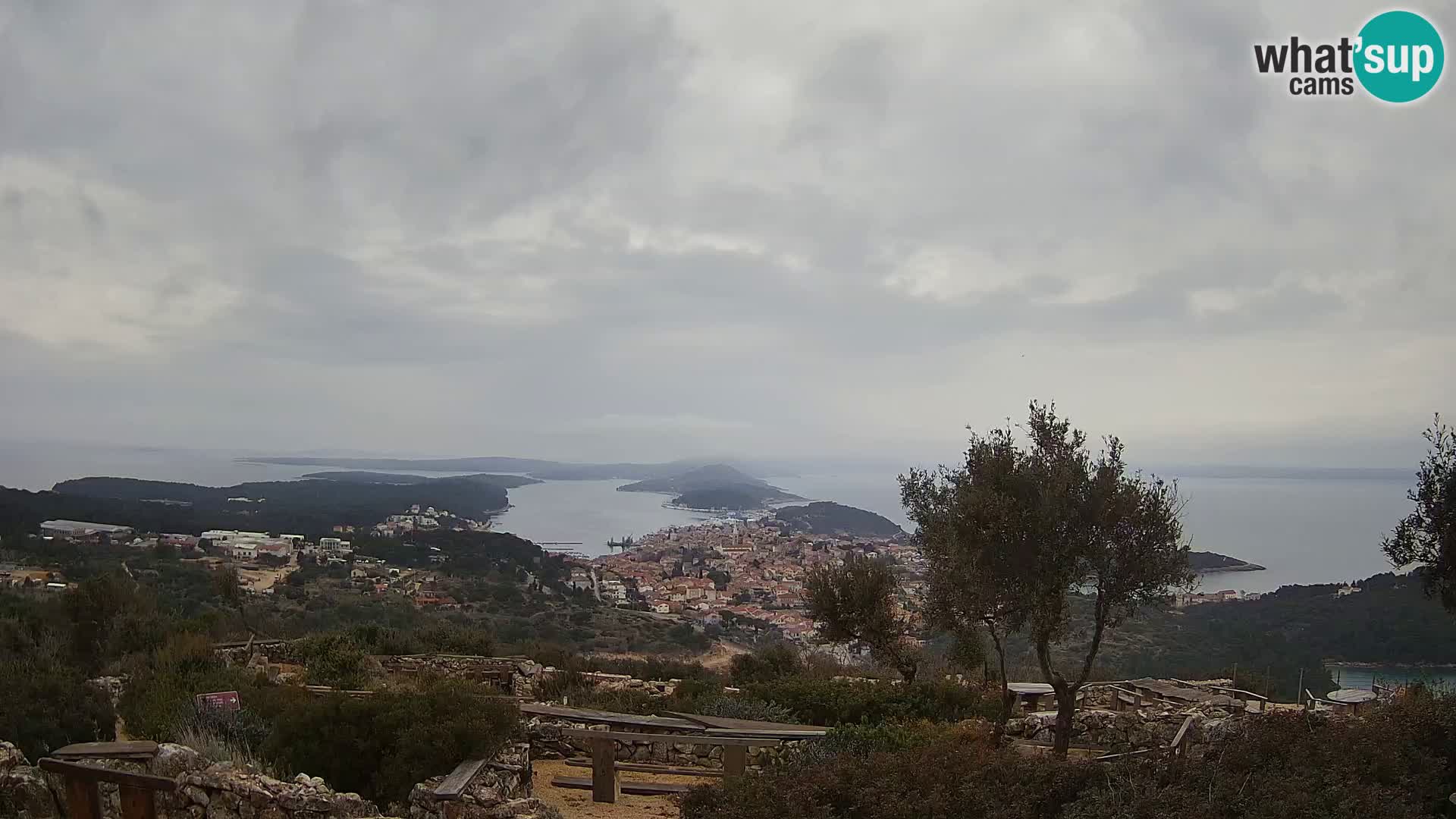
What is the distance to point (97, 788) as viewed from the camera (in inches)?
220

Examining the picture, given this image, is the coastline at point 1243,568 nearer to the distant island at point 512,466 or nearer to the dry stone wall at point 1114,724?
the dry stone wall at point 1114,724

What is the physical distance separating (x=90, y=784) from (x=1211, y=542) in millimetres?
24318

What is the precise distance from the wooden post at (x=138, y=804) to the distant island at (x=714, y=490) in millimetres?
61628

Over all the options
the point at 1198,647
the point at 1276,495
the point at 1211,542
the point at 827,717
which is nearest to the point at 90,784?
the point at 827,717

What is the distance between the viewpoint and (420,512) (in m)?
49.8

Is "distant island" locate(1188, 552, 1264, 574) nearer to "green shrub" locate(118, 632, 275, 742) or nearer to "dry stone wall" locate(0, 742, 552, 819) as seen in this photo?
"dry stone wall" locate(0, 742, 552, 819)

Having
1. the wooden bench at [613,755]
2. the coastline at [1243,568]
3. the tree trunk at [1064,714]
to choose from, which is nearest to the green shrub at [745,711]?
the wooden bench at [613,755]

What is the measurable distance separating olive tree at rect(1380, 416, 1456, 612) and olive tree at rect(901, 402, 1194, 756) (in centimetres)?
260

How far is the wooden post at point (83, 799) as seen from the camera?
552 cm

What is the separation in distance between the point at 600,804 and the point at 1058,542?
547 cm

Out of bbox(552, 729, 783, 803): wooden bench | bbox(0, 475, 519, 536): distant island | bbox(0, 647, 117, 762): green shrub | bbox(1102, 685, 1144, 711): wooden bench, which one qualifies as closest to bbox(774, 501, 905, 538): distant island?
bbox(0, 475, 519, 536): distant island

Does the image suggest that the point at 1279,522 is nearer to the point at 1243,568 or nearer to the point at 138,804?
the point at 1243,568

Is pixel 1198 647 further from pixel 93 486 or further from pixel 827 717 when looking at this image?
pixel 93 486

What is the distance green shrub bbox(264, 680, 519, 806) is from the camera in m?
7.14
